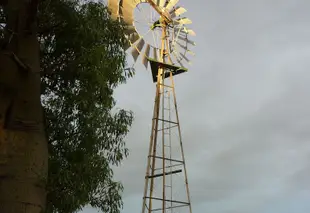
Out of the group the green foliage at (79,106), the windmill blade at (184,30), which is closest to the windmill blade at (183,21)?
the windmill blade at (184,30)

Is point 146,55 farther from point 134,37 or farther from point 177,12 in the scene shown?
point 177,12

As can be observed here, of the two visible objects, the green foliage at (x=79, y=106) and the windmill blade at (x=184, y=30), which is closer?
the green foliage at (x=79, y=106)

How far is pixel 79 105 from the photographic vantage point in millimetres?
9156

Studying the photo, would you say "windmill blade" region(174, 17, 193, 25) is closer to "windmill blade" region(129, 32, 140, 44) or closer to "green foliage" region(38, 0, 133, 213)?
"windmill blade" region(129, 32, 140, 44)

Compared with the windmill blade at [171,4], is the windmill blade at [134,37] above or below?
below

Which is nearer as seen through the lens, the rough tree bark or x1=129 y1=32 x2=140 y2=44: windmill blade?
the rough tree bark

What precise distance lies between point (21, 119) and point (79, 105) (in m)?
1.67

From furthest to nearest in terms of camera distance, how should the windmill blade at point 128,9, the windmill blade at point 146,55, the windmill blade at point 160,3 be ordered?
the windmill blade at point 160,3 → the windmill blade at point 146,55 → the windmill blade at point 128,9

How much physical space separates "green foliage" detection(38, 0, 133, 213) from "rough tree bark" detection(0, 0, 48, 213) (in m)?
1.05

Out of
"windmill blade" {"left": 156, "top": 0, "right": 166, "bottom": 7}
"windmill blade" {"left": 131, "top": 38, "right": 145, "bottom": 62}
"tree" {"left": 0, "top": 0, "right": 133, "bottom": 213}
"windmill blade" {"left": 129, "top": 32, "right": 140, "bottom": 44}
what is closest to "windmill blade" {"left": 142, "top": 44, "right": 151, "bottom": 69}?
"windmill blade" {"left": 131, "top": 38, "right": 145, "bottom": 62}

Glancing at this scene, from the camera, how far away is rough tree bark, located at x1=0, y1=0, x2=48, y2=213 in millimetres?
7246

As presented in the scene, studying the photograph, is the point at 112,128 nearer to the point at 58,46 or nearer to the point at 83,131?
the point at 83,131

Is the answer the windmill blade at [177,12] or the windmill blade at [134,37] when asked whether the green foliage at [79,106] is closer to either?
the windmill blade at [134,37]

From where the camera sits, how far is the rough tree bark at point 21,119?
7246 mm
